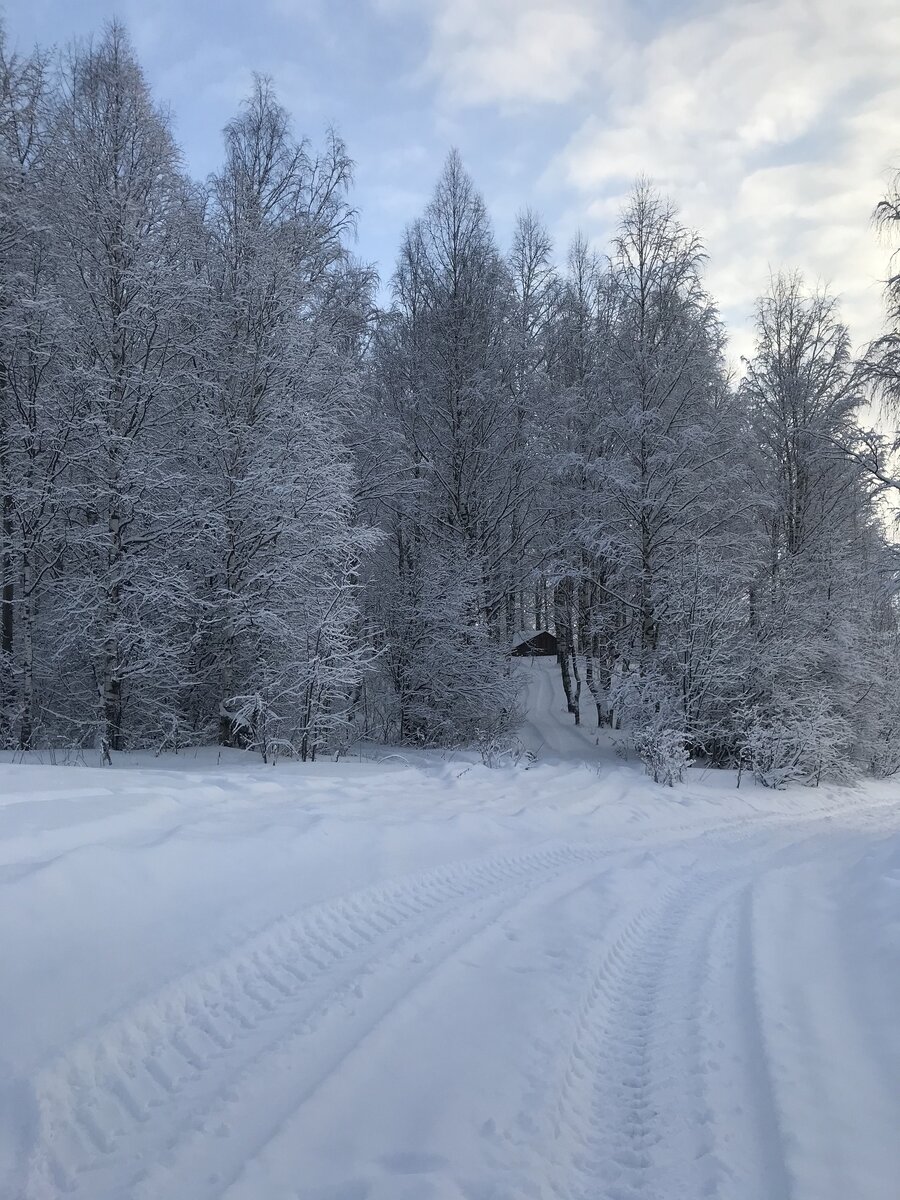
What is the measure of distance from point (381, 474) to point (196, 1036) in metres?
12.7

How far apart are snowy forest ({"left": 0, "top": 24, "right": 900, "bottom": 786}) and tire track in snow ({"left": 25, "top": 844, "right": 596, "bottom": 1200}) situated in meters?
5.95

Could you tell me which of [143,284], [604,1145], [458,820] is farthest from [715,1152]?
[143,284]

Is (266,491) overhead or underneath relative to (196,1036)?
overhead

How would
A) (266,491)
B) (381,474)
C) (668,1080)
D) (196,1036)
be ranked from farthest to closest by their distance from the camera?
1. (381,474)
2. (266,491)
3. (196,1036)
4. (668,1080)

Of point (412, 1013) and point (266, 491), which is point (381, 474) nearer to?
point (266, 491)

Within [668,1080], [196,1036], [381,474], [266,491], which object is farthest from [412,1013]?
[381,474]

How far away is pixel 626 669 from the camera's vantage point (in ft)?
49.4

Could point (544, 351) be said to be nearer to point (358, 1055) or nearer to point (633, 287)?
point (633, 287)

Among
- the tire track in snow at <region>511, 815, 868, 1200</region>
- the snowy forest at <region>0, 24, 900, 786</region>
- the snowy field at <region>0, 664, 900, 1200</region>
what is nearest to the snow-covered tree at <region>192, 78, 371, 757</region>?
the snowy forest at <region>0, 24, 900, 786</region>

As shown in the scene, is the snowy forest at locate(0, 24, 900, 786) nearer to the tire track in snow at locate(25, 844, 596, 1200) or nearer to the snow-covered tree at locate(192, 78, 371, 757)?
the snow-covered tree at locate(192, 78, 371, 757)

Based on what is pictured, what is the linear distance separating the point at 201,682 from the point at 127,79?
9485mm

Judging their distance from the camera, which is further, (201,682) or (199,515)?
(201,682)

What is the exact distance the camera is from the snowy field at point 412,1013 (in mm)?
2283

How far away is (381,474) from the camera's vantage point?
1479 cm
